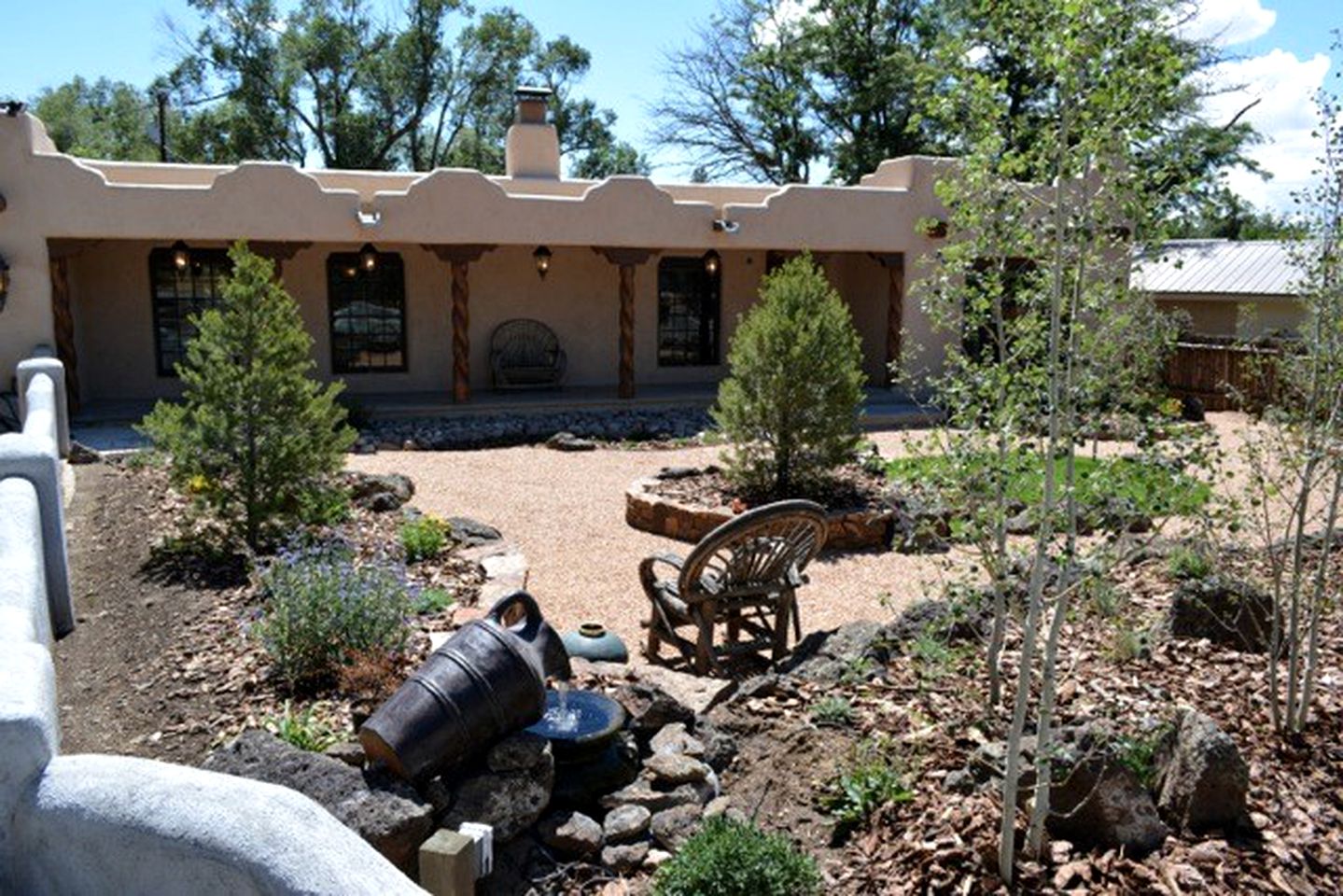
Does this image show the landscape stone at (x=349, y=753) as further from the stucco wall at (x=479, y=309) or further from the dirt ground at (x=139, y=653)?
the stucco wall at (x=479, y=309)

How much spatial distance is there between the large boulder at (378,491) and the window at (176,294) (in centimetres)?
693

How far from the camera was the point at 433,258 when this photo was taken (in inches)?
678

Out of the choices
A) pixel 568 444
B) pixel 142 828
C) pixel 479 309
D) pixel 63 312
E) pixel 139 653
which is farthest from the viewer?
pixel 479 309

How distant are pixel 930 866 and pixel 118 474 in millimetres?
9294

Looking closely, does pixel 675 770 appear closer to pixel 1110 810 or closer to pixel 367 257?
pixel 1110 810

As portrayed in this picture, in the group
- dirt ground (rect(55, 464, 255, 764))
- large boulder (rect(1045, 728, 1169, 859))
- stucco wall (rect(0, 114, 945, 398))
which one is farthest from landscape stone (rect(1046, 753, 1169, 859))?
stucco wall (rect(0, 114, 945, 398))

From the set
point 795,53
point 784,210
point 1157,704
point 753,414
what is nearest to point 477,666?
point 1157,704

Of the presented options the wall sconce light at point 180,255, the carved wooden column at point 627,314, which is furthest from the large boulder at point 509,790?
the wall sconce light at point 180,255

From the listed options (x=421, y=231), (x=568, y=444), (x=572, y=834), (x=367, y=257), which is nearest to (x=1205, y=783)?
(x=572, y=834)

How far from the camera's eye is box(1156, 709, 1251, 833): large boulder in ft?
12.1

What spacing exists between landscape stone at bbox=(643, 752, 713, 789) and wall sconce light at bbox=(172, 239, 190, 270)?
13.1 m

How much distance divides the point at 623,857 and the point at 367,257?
44.1ft

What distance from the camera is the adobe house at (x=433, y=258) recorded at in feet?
44.9

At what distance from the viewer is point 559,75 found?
35062 mm
